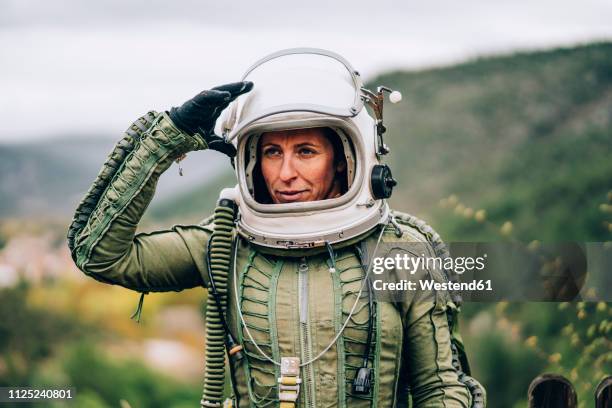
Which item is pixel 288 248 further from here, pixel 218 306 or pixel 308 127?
pixel 308 127

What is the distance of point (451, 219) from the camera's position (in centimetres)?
749

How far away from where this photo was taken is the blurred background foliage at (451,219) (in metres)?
5.04

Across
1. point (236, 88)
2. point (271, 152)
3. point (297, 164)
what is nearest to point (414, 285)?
point (297, 164)

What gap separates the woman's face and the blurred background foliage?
727mm

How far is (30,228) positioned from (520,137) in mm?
5438

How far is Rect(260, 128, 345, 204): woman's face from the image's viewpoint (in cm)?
283

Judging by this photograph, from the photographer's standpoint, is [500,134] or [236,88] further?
[500,134]

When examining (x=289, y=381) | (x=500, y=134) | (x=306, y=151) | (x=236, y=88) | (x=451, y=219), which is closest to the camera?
(x=289, y=381)

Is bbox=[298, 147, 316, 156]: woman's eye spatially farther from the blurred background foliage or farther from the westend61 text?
the blurred background foliage

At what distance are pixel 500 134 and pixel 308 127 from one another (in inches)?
305

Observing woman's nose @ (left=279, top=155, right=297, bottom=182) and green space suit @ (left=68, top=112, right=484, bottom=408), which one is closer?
green space suit @ (left=68, top=112, right=484, bottom=408)

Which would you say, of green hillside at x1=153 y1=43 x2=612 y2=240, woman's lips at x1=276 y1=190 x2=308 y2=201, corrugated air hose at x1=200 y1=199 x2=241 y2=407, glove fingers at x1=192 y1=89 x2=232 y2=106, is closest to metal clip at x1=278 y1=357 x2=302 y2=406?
corrugated air hose at x1=200 y1=199 x2=241 y2=407

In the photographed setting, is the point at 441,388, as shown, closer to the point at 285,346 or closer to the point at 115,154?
the point at 285,346

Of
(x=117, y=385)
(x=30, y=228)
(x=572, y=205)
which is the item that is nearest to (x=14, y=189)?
(x=30, y=228)
